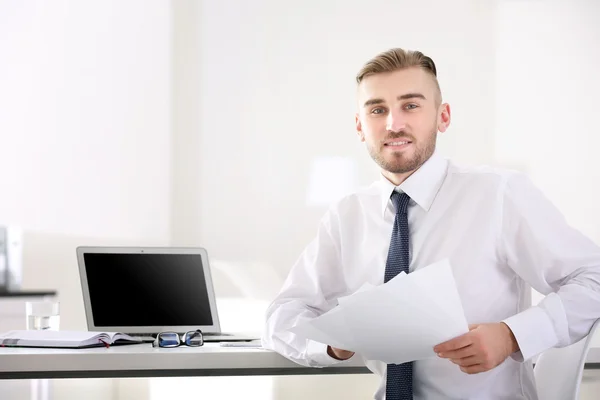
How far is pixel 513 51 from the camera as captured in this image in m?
4.82

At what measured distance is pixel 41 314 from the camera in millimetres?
2162

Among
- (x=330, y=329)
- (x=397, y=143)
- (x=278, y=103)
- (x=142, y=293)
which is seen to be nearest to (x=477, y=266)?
(x=397, y=143)

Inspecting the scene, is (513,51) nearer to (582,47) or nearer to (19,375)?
(582,47)

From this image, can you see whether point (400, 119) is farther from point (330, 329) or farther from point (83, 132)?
point (83, 132)

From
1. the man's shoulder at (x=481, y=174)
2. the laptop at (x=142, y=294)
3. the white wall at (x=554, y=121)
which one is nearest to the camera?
the man's shoulder at (x=481, y=174)

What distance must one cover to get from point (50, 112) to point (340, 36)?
1.79m

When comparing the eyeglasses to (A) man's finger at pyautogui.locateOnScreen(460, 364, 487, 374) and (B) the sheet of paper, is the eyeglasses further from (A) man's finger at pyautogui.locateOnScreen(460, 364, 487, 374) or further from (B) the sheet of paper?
(A) man's finger at pyautogui.locateOnScreen(460, 364, 487, 374)

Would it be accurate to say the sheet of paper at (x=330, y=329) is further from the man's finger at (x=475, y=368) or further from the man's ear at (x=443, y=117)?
the man's ear at (x=443, y=117)

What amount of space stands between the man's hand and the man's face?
17.5 inches

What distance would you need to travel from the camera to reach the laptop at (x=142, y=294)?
6.98 ft

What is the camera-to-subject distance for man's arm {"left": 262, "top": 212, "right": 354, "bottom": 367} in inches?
64.6

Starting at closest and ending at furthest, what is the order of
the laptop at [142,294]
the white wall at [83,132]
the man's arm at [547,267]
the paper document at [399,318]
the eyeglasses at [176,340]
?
the paper document at [399,318], the man's arm at [547,267], the eyeglasses at [176,340], the laptop at [142,294], the white wall at [83,132]

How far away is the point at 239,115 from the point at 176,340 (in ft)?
9.70

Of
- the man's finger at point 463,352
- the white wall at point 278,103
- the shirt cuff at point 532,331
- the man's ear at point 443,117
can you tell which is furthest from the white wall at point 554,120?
the man's finger at point 463,352
